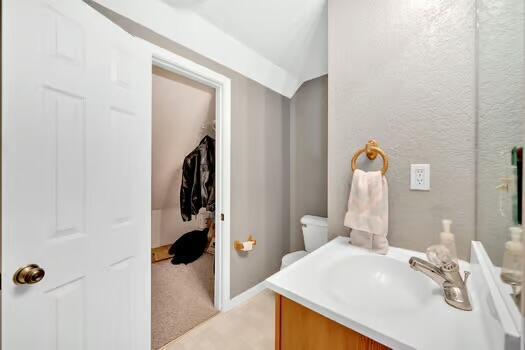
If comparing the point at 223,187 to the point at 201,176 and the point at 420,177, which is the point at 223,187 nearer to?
the point at 201,176

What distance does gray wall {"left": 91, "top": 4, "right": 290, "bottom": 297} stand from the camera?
1.69 meters

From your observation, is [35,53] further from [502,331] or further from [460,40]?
[460,40]

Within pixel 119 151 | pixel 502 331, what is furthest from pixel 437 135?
pixel 119 151

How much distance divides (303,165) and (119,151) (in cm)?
159

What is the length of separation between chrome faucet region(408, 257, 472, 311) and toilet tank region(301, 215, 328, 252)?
1.03 m

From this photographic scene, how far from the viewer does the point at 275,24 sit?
1512 mm

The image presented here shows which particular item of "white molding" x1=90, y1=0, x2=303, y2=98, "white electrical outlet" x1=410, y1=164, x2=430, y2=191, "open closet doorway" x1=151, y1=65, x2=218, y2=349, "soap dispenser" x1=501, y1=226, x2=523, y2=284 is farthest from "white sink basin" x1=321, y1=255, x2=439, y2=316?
"white molding" x1=90, y1=0, x2=303, y2=98

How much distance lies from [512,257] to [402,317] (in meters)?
0.31

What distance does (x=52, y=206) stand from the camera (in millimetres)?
746

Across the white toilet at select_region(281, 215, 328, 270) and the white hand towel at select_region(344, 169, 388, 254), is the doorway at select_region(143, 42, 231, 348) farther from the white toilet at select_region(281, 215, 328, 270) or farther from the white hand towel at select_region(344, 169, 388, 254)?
the white hand towel at select_region(344, 169, 388, 254)

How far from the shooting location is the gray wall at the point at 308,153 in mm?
→ 1951

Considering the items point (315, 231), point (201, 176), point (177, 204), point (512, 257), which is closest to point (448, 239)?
point (512, 257)

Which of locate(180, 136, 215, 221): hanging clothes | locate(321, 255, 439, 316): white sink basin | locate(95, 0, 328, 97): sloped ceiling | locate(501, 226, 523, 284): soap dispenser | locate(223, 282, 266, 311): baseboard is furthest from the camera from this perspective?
locate(180, 136, 215, 221): hanging clothes

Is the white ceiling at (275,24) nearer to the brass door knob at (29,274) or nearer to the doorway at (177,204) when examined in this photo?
the doorway at (177,204)
